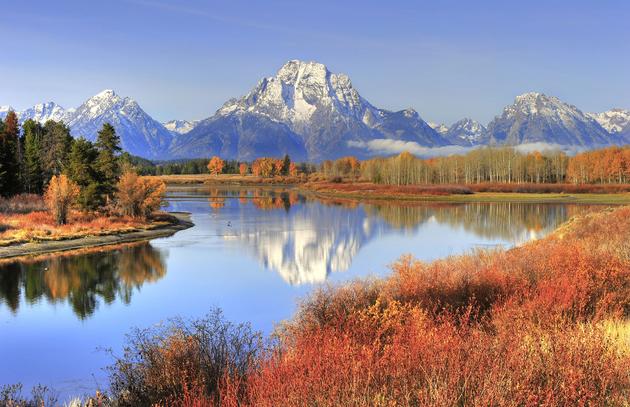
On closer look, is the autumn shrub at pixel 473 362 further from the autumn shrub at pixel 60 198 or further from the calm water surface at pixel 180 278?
the autumn shrub at pixel 60 198

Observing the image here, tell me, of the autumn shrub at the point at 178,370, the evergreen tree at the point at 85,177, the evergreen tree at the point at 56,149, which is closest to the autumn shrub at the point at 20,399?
the autumn shrub at the point at 178,370

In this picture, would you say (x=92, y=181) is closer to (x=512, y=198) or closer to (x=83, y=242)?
(x=83, y=242)

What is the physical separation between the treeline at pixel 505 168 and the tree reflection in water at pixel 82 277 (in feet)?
469

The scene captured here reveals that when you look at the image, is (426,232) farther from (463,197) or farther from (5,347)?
(463,197)

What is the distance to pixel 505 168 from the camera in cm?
17425

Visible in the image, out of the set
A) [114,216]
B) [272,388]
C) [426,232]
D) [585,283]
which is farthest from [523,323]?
[114,216]

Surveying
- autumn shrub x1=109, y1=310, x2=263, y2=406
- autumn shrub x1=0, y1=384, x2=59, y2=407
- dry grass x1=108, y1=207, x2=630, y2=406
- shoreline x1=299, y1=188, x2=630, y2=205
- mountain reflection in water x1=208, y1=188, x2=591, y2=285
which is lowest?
shoreline x1=299, y1=188, x2=630, y2=205

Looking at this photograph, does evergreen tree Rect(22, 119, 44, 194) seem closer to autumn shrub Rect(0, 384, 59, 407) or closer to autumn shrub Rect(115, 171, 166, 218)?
autumn shrub Rect(115, 171, 166, 218)

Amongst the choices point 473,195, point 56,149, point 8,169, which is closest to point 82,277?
point 8,169

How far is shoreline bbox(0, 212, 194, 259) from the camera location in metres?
43.2

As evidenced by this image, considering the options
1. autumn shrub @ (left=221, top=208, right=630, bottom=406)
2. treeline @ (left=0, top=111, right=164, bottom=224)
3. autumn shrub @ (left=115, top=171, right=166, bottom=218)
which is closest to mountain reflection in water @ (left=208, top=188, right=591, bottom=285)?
autumn shrub @ (left=115, top=171, right=166, bottom=218)

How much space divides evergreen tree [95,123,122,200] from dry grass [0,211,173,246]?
371 centimetres

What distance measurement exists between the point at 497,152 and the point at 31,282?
6564 inches

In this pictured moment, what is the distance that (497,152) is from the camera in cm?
17825
